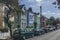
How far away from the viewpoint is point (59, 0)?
11.8 meters

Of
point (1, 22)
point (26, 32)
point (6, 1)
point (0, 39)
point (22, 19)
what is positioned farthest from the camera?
point (22, 19)

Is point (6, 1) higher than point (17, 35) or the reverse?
higher

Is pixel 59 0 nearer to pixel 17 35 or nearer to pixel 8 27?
pixel 17 35

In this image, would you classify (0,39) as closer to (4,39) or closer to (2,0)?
(4,39)

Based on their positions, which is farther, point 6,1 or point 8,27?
point 8,27

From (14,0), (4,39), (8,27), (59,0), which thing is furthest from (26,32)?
(59,0)

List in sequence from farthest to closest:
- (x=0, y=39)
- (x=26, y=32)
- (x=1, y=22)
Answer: (x=1, y=22)
(x=26, y=32)
(x=0, y=39)

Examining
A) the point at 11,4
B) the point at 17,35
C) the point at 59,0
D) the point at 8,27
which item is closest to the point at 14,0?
the point at 11,4

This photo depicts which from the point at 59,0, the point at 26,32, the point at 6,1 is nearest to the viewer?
the point at 59,0

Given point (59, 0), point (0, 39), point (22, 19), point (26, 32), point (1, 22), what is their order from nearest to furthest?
1. point (59, 0)
2. point (0, 39)
3. point (26, 32)
4. point (1, 22)
5. point (22, 19)

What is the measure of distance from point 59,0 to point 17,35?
15353 millimetres

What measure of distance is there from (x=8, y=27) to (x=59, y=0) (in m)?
22.6

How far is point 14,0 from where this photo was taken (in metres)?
32.2

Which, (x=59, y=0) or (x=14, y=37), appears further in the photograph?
(x=14, y=37)
